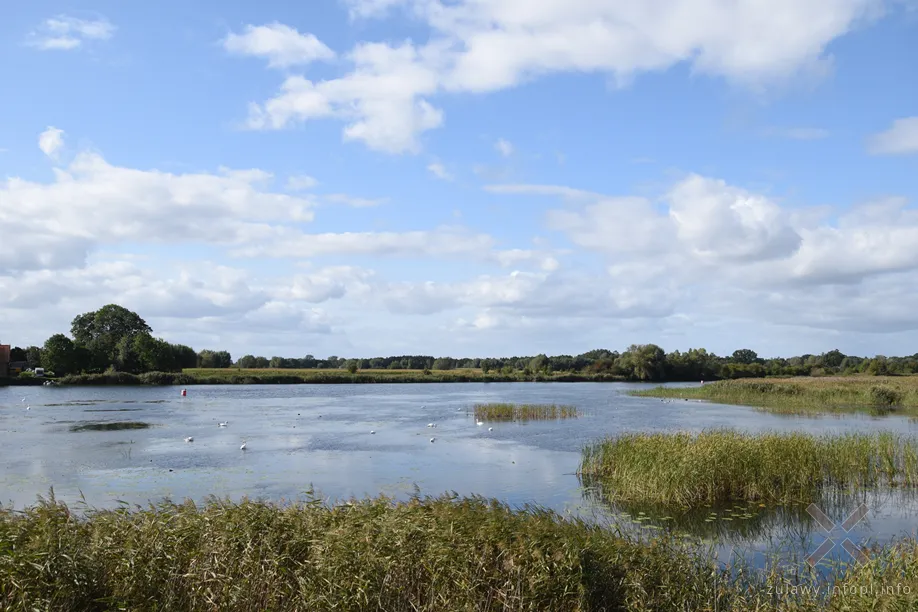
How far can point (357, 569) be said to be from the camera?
258 inches

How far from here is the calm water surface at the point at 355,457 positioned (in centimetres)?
1391

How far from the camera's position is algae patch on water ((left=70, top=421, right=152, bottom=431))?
Answer: 29091mm

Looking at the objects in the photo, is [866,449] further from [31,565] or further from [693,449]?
[31,565]

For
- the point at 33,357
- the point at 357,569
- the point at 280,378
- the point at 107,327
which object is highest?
the point at 107,327

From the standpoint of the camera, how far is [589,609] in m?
6.64

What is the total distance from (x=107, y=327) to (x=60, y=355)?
10.8 meters

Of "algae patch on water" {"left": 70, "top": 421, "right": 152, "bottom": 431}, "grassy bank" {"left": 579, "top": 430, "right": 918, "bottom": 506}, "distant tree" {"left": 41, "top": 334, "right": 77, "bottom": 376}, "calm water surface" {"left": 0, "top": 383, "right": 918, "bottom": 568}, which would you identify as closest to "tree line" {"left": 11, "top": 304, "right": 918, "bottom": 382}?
"distant tree" {"left": 41, "top": 334, "right": 77, "bottom": 376}

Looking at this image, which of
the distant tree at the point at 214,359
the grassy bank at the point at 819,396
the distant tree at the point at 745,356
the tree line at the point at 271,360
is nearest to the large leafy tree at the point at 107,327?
the tree line at the point at 271,360

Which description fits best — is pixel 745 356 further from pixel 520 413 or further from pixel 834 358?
pixel 520 413

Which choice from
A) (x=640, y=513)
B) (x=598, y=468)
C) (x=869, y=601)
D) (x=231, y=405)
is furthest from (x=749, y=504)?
(x=231, y=405)

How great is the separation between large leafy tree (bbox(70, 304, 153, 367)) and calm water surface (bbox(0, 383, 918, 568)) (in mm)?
38424

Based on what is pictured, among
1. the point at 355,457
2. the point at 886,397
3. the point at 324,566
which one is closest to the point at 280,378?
the point at 886,397

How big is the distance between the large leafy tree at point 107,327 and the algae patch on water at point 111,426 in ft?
164

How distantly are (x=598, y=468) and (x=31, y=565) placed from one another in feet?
46.5
